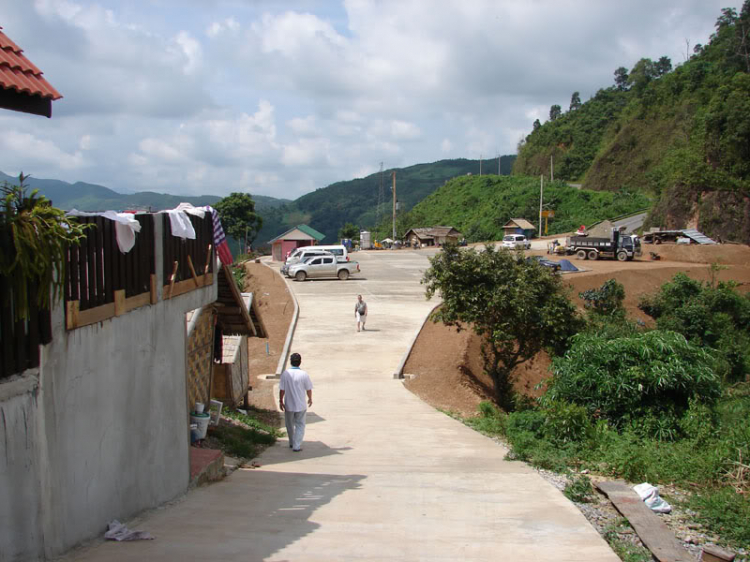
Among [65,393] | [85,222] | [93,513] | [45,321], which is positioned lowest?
[93,513]

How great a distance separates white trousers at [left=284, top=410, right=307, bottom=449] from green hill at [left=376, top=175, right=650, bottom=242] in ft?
226

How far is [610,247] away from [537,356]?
874 inches

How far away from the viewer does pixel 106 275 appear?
616 cm

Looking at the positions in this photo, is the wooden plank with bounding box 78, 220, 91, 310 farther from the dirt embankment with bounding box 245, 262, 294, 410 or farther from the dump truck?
the dump truck

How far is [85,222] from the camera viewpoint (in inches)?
226

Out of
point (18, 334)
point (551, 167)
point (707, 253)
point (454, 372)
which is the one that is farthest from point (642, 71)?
point (18, 334)

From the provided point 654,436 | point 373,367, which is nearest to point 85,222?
point 654,436

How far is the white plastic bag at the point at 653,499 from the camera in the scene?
23.6 feet

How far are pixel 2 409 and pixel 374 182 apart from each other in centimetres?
19321

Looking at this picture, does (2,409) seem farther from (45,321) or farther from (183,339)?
(183,339)

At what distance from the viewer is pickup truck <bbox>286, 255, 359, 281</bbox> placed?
37.8 m

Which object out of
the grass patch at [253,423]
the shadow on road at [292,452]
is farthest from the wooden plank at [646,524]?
the grass patch at [253,423]

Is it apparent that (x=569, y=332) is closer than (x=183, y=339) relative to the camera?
No

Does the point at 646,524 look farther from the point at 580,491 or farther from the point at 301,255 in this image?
the point at 301,255
